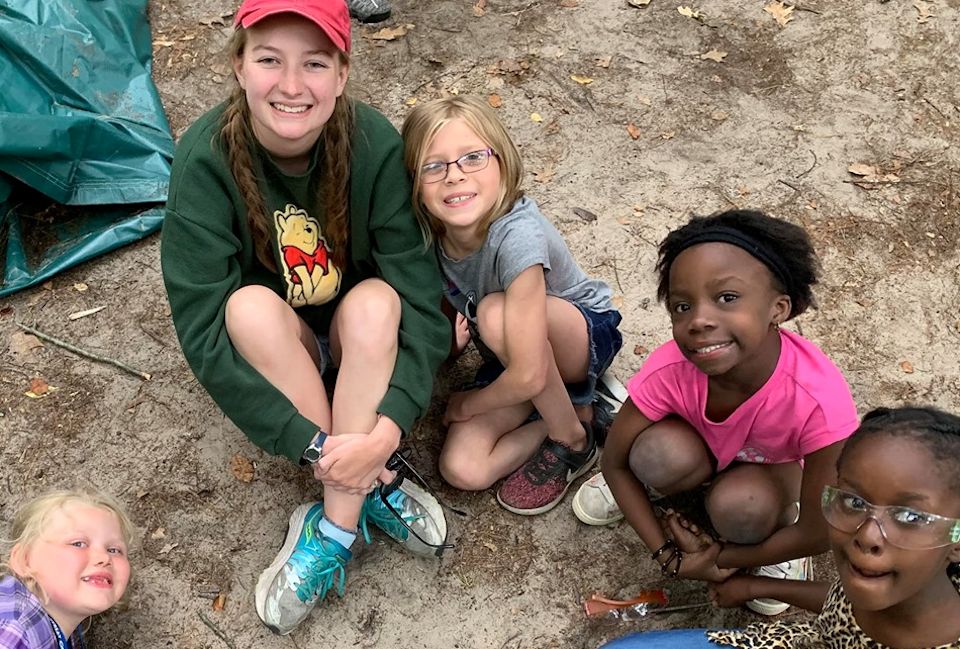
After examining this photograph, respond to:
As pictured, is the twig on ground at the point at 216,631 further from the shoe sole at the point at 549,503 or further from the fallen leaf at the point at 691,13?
the fallen leaf at the point at 691,13

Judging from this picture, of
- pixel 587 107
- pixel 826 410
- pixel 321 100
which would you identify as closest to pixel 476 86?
pixel 587 107

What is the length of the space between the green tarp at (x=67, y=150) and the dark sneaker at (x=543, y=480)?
6.47 feet

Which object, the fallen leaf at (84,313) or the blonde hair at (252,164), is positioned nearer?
the blonde hair at (252,164)

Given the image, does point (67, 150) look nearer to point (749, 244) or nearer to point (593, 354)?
point (593, 354)

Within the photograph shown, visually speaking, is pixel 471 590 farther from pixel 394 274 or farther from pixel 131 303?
pixel 131 303

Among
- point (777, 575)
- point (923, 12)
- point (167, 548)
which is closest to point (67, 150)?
point (167, 548)

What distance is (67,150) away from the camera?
3.44m

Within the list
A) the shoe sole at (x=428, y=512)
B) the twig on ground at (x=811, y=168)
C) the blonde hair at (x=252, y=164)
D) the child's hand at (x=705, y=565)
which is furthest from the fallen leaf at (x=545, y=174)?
the child's hand at (x=705, y=565)

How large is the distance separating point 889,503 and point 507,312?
1186 mm

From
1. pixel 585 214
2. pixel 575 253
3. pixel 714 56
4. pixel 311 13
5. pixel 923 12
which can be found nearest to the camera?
pixel 311 13

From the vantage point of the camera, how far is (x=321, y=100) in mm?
2326

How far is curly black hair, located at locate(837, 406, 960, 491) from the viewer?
1557mm

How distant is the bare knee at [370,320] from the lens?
2.52 m

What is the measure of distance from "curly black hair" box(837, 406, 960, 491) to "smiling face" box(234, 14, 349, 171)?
1590 mm
